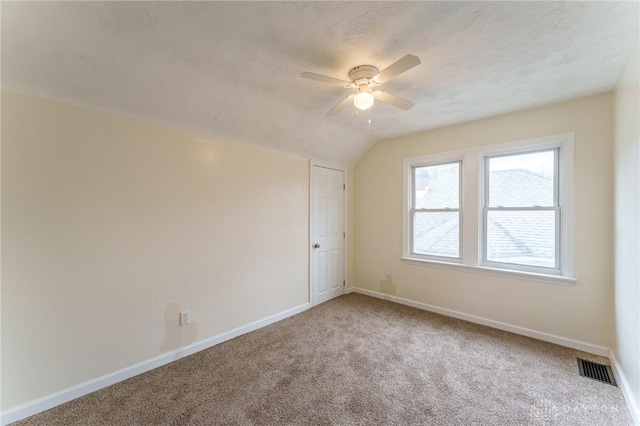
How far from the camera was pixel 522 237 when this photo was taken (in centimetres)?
301

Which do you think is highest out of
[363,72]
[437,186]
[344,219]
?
[363,72]

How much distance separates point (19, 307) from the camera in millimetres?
1774

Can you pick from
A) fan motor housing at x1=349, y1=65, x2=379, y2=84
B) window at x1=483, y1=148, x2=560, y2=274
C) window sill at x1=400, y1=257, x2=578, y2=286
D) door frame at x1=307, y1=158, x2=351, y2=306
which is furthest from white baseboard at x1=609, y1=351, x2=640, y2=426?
door frame at x1=307, y1=158, x2=351, y2=306

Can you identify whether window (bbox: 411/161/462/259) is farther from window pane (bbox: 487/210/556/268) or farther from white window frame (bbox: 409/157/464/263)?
window pane (bbox: 487/210/556/268)

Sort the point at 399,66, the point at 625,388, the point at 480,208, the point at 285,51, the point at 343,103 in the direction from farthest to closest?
the point at 480,208
the point at 343,103
the point at 625,388
the point at 285,51
the point at 399,66

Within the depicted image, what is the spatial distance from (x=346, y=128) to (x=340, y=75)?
1.41 metres

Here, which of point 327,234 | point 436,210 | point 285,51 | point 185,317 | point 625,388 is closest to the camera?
point 285,51

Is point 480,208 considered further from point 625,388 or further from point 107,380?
point 107,380

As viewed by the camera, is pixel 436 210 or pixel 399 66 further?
pixel 436 210

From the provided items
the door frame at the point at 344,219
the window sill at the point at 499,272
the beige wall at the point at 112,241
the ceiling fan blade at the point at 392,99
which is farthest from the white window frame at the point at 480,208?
the beige wall at the point at 112,241

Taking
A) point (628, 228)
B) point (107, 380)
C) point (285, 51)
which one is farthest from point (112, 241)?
point (628, 228)

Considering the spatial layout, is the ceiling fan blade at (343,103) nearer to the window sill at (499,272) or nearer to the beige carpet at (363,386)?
the beige carpet at (363,386)

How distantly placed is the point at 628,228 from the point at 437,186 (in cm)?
192

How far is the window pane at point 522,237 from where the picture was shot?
2.84 metres
